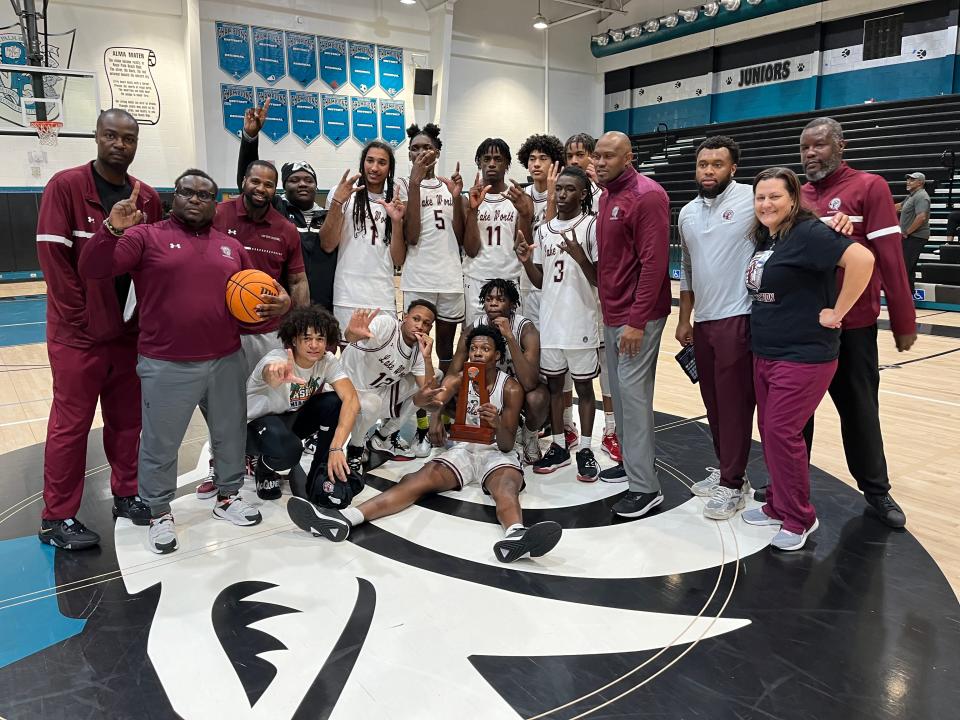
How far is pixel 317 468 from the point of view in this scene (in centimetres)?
384

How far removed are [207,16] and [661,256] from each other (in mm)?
13959

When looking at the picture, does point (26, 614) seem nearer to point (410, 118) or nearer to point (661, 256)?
point (661, 256)

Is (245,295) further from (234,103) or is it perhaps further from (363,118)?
(363,118)

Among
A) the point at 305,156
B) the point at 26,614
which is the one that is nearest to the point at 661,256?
the point at 26,614

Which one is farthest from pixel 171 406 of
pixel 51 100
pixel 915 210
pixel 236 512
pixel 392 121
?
pixel 392 121

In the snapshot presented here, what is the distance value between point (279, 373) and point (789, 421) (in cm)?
247

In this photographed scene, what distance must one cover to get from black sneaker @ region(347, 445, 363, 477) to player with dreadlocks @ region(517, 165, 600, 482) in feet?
3.55

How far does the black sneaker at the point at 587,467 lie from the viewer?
4.15 meters

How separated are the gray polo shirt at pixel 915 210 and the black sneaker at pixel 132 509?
10974 millimetres

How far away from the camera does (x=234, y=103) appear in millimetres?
14523

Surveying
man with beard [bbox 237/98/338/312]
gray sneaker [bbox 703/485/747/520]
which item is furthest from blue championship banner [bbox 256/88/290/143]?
gray sneaker [bbox 703/485/747/520]

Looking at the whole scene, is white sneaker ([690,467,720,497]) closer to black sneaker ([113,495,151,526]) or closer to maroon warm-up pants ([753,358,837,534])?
maroon warm-up pants ([753,358,837,534])

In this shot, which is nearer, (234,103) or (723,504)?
(723,504)

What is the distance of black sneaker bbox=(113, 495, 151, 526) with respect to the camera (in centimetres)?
346
